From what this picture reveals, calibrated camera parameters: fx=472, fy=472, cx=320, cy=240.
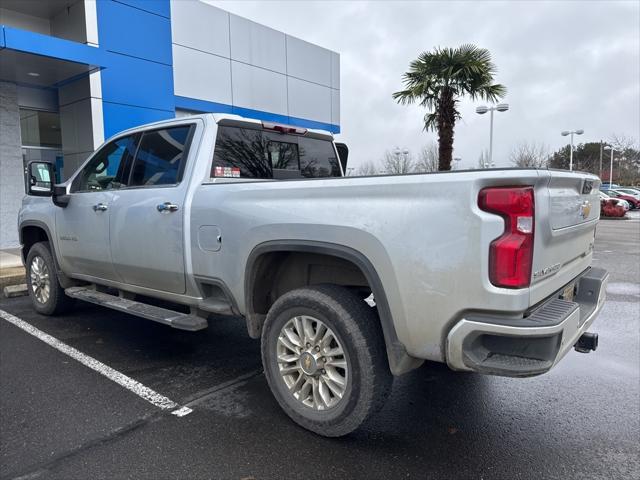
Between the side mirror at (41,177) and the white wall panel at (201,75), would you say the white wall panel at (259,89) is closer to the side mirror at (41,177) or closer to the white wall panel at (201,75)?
the white wall panel at (201,75)

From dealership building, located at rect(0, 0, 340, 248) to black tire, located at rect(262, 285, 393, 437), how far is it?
8.37m

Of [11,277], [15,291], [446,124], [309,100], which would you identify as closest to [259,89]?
[309,100]

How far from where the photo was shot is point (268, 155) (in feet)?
13.6

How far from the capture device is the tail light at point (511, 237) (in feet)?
7.09

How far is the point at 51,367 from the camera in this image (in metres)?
4.01

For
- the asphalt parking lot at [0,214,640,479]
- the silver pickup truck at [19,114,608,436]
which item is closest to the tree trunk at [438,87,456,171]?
the asphalt parking lot at [0,214,640,479]

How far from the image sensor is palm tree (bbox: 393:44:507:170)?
1423 centimetres

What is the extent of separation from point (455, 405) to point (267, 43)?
14.1m

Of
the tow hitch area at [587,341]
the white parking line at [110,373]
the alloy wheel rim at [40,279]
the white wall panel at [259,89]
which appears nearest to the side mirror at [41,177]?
the alloy wheel rim at [40,279]

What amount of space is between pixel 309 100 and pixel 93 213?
43.9 feet

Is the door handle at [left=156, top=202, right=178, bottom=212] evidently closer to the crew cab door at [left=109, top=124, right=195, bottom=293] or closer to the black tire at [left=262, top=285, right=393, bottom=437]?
the crew cab door at [left=109, top=124, right=195, bottom=293]

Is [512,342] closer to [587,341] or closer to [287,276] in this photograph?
[587,341]

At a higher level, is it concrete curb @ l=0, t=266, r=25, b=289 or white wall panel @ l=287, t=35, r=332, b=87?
white wall panel @ l=287, t=35, r=332, b=87

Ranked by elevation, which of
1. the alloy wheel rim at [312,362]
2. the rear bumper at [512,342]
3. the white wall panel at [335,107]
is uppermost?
the white wall panel at [335,107]
